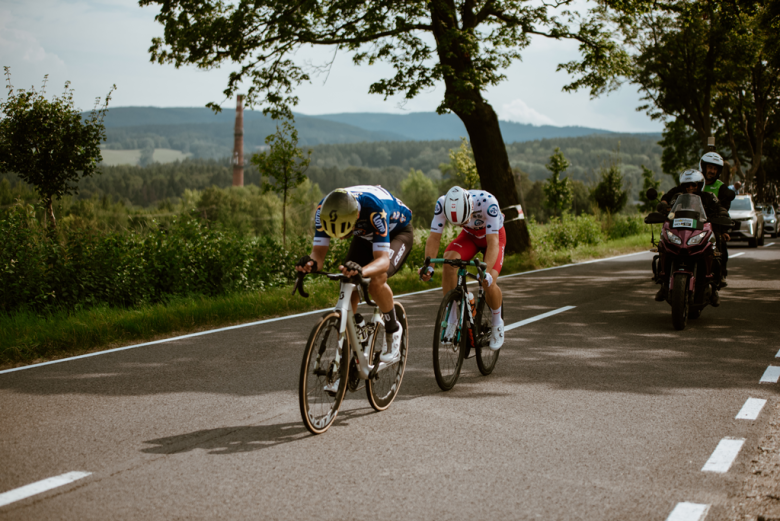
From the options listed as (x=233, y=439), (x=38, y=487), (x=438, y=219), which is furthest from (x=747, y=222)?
(x=38, y=487)

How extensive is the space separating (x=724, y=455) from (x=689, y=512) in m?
1.01

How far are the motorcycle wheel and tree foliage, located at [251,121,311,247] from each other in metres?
11.9

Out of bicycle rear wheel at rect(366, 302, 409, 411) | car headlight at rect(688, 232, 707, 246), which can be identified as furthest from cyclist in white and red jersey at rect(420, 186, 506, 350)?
car headlight at rect(688, 232, 707, 246)

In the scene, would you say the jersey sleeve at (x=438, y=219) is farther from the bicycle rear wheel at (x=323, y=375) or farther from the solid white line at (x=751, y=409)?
the solid white line at (x=751, y=409)

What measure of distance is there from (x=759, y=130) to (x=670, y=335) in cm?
3873

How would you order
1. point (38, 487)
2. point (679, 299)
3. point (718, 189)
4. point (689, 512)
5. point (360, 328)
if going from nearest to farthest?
point (689, 512) → point (38, 487) → point (360, 328) → point (679, 299) → point (718, 189)

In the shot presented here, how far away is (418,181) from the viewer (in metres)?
158

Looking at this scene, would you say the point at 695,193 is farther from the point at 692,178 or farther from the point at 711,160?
the point at 711,160

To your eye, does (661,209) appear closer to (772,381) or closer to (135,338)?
(772,381)

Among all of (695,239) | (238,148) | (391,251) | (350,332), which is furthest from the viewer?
(238,148)

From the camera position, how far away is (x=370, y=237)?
547 cm

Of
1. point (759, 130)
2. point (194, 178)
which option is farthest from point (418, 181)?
point (759, 130)

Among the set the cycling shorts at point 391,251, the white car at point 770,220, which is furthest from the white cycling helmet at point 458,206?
the white car at point 770,220

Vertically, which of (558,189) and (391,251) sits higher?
(558,189)
